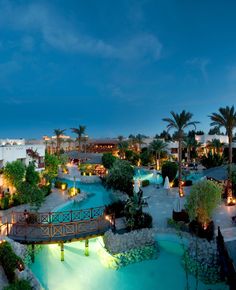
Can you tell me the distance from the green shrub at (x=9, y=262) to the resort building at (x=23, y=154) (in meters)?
15.2

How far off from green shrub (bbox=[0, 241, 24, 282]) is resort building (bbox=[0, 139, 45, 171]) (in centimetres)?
1524

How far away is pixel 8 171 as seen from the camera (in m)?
23.8

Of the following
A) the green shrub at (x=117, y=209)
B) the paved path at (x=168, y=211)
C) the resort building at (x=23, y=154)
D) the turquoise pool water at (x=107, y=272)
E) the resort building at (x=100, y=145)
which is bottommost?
the turquoise pool water at (x=107, y=272)

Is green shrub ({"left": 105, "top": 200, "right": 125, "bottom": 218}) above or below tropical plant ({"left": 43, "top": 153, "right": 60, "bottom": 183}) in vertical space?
below

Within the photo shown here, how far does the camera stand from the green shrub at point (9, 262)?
1137cm

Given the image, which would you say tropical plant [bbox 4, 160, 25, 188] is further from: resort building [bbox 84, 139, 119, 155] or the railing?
resort building [bbox 84, 139, 119, 155]

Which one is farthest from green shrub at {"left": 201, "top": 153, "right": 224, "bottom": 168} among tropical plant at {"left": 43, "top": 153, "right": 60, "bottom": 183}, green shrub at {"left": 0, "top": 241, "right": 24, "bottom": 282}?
green shrub at {"left": 0, "top": 241, "right": 24, "bottom": 282}

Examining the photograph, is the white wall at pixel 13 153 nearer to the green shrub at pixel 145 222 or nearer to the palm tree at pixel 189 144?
the green shrub at pixel 145 222

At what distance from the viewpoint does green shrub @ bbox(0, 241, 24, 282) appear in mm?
11367

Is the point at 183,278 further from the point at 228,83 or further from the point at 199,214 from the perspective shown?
the point at 228,83

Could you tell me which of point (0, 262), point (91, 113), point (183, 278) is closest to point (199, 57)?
point (183, 278)

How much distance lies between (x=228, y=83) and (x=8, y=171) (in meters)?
53.8

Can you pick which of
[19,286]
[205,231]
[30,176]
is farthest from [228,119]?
[19,286]

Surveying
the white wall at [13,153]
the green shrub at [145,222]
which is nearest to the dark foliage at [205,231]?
the green shrub at [145,222]
